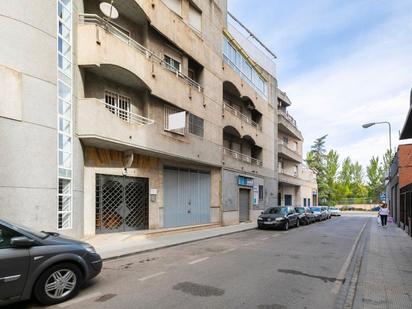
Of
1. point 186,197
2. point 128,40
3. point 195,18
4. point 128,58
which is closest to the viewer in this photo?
point 128,58

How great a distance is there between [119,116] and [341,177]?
69.8 m

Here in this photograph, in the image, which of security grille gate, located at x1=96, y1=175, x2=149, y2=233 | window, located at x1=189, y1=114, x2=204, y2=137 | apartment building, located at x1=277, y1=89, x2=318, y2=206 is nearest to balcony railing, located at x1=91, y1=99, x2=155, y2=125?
security grille gate, located at x1=96, y1=175, x2=149, y2=233

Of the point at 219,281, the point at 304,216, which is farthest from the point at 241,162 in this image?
the point at 219,281

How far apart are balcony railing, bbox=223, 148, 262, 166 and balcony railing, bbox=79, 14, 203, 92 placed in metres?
5.94

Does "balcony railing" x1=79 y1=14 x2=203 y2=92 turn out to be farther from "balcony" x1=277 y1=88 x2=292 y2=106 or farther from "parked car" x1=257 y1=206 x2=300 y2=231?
"balcony" x1=277 y1=88 x2=292 y2=106

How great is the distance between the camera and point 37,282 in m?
5.35

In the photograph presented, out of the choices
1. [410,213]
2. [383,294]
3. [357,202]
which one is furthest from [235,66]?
[357,202]

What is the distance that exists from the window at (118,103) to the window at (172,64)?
328cm

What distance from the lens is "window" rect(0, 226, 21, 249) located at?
16.9ft

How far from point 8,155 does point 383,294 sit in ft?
31.5

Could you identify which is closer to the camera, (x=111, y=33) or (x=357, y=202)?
(x=111, y=33)

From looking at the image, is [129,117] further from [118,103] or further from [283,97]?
[283,97]

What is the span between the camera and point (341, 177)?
7588 centimetres

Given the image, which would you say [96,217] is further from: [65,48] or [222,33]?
[222,33]
